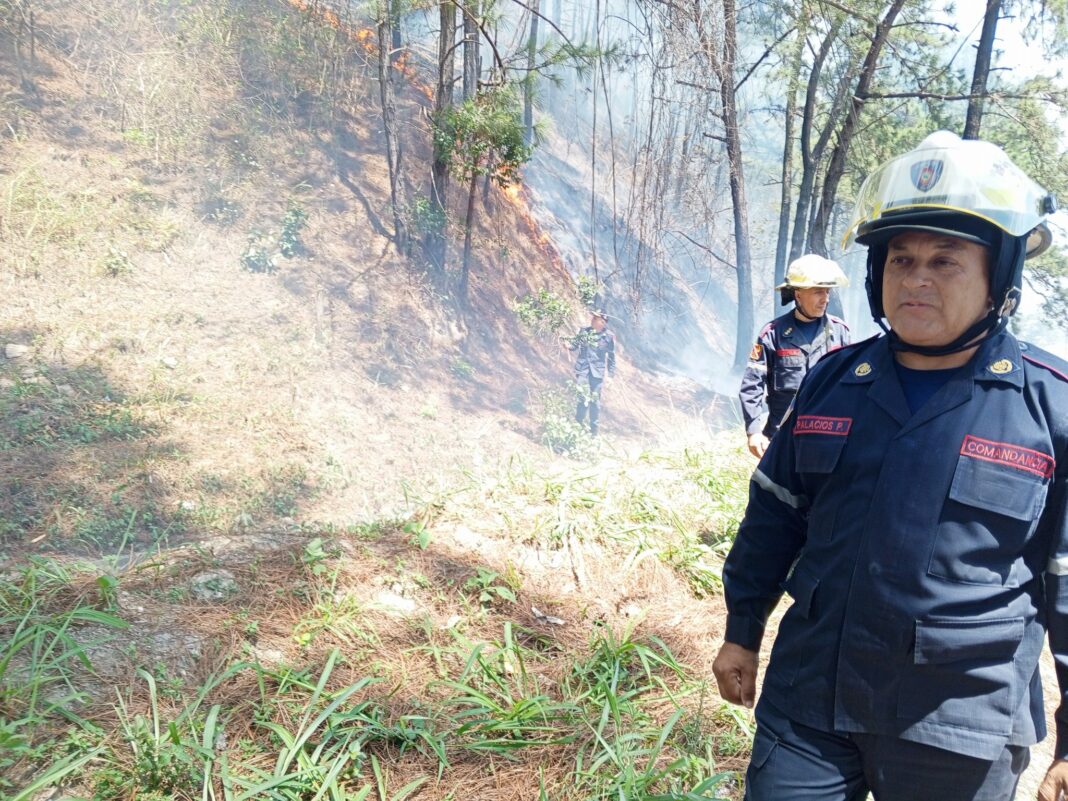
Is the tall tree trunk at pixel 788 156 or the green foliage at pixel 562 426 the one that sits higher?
the tall tree trunk at pixel 788 156

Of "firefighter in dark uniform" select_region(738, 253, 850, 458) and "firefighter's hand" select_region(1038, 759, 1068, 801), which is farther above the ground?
"firefighter in dark uniform" select_region(738, 253, 850, 458)

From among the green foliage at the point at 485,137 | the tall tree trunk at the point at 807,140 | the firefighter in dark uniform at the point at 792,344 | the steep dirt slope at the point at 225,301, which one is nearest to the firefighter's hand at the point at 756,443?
the firefighter in dark uniform at the point at 792,344

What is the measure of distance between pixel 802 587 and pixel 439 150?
27.3ft

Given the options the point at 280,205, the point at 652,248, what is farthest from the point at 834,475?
the point at 280,205

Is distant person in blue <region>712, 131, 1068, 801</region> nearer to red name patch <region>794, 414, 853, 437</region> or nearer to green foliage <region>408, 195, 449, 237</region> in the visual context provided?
red name patch <region>794, 414, 853, 437</region>

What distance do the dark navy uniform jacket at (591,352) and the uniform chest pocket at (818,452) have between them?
8.43m

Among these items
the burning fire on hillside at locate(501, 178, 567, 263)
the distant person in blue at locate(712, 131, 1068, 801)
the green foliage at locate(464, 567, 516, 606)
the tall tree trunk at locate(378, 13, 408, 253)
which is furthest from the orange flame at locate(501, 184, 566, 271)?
the distant person in blue at locate(712, 131, 1068, 801)

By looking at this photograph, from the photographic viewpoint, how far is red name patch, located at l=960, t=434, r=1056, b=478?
1319 millimetres

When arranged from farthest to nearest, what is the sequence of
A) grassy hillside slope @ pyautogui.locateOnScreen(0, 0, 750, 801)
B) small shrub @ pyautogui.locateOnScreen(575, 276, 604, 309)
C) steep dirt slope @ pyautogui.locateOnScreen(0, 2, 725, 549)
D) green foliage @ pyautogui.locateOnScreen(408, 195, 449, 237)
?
small shrub @ pyautogui.locateOnScreen(575, 276, 604, 309) < green foliage @ pyautogui.locateOnScreen(408, 195, 449, 237) < steep dirt slope @ pyautogui.locateOnScreen(0, 2, 725, 549) < grassy hillside slope @ pyautogui.locateOnScreen(0, 0, 750, 801)

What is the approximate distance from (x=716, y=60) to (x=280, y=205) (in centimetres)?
543

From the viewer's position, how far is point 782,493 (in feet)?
5.34

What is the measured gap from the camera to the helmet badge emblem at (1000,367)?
4.56 feet

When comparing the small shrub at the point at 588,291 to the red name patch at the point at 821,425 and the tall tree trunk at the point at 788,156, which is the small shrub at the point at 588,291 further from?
the red name patch at the point at 821,425

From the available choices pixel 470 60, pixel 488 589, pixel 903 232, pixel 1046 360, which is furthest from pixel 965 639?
pixel 470 60
